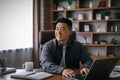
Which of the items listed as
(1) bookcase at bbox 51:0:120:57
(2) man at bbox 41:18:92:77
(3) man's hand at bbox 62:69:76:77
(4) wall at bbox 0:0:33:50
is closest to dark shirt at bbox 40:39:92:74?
(2) man at bbox 41:18:92:77

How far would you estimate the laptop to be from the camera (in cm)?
177

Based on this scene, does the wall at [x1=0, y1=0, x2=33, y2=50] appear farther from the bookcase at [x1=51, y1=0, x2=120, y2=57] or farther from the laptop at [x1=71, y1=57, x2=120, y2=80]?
the laptop at [x1=71, y1=57, x2=120, y2=80]

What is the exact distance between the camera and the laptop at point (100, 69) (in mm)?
1774

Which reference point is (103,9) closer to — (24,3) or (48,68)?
(24,3)

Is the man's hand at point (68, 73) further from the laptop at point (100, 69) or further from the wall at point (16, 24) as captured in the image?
the wall at point (16, 24)

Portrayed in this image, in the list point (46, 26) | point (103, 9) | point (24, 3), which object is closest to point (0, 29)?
point (24, 3)

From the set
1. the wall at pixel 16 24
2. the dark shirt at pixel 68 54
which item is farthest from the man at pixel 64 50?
the wall at pixel 16 24

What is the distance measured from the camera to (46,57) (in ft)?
7.99

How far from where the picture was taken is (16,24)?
4.68m

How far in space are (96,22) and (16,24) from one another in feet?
6.48

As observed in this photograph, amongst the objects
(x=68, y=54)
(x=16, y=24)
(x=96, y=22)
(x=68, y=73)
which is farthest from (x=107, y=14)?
(x=68, y=73)

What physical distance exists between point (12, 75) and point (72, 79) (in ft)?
1.77

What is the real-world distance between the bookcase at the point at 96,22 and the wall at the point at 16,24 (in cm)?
87

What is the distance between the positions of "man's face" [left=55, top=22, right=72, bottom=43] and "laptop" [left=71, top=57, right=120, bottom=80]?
782 mm
